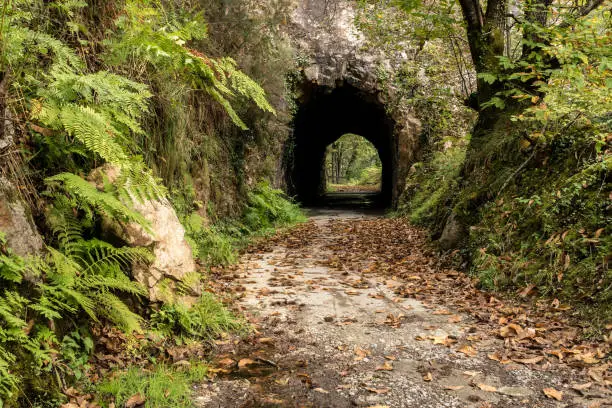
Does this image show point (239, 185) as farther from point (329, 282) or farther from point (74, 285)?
point (74, 285)

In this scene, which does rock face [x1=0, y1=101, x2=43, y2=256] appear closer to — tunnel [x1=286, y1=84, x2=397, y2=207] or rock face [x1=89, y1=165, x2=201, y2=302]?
rock face [x1=89, y1=165, x2=201, y2=302]

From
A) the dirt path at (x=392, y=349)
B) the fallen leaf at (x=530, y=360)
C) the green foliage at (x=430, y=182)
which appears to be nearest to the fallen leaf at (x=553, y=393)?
the dirt path at (x=392, y=349)

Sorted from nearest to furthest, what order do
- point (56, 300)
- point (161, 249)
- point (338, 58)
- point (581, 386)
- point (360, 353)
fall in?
point (56, 300) < point (581, 386) < point (360, 353) < point (161, 249) < point (338, 58)

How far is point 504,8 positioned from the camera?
746 cm

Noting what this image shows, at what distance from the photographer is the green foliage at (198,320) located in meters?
3.84

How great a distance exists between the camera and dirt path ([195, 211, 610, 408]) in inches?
123

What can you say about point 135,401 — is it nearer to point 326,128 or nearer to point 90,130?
point 90,130

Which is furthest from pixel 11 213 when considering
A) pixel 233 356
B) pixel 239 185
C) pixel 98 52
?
pixel 239 185

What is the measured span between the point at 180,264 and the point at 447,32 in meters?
7.13

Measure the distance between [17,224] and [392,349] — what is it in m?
3.12

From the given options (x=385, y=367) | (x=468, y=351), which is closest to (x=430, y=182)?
(x=468, y=351)

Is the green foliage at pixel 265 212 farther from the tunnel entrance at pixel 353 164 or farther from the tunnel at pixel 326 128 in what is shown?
the tunnel entrance at pixel 353 164

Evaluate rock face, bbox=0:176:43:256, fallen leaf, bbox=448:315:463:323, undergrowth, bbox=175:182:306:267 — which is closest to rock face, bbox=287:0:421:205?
undergrowth, bbox=175:182:306:267

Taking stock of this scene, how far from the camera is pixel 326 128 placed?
22.6 metres
